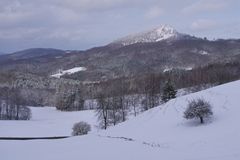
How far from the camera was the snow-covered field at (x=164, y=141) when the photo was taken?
24.2 meters

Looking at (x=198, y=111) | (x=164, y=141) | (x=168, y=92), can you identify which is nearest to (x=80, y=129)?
(x=168, y=92)

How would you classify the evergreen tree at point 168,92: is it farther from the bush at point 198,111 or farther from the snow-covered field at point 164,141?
the bush at point 198,111

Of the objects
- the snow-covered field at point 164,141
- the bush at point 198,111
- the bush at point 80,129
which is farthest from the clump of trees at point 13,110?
the bush at point 198,111

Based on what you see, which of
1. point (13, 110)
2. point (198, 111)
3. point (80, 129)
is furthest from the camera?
point (13, 110)

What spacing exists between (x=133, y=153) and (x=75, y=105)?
130m

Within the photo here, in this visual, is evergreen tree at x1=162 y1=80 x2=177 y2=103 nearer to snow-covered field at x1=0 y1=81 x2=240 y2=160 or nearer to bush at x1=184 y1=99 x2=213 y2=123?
snow-covered field at x1=0 y1=81 x2=240 y2=160

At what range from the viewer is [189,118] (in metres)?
40.1

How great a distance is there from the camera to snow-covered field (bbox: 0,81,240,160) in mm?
24234

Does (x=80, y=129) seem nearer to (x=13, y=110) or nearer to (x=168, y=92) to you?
(x=168, y=92)

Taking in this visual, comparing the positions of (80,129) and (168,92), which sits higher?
(168,92)

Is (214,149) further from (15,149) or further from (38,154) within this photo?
(15,149)

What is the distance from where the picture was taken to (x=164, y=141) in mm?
33250

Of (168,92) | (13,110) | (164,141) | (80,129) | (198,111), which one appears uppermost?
(168,92)

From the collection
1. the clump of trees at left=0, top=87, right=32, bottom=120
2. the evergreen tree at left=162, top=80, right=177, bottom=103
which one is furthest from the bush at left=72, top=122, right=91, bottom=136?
the clump of trees at left=0, top=87, right=32, bottom=120
